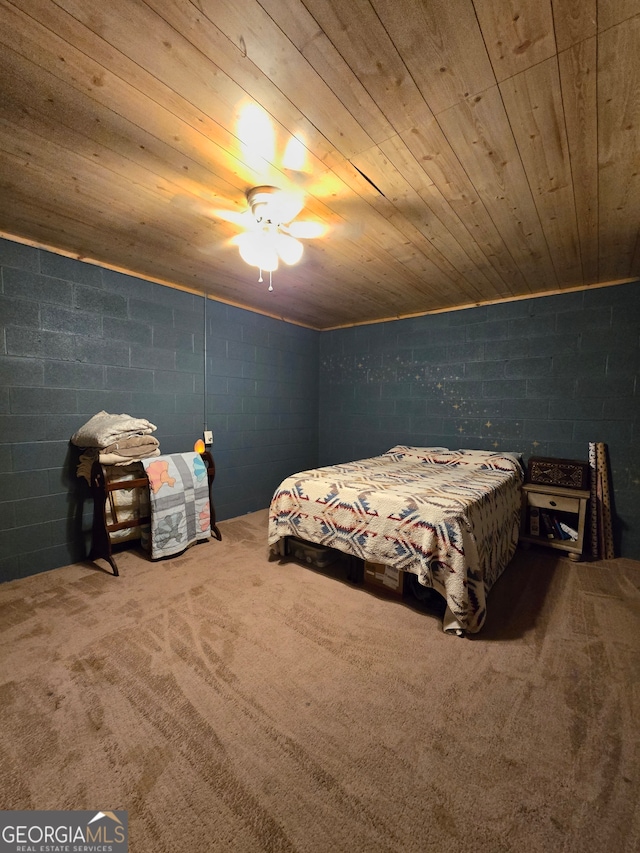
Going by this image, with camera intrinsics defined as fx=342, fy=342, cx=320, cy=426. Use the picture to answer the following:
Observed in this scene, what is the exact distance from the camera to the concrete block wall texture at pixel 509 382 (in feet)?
9.38

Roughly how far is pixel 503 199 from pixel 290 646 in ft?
8.35

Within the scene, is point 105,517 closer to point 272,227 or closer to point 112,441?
point 112,441

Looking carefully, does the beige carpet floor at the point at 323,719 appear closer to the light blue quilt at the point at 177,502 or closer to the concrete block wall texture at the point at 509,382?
the light blue quilt at the point at 177,502

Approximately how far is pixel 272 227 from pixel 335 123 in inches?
26.6

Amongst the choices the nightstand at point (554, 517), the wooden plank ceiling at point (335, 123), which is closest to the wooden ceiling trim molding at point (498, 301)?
the wooden plank ceiling at point (335, 123)

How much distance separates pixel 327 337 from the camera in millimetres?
4625

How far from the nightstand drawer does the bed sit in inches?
6.2

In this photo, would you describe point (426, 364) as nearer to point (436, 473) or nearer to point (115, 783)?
point (436, 473)

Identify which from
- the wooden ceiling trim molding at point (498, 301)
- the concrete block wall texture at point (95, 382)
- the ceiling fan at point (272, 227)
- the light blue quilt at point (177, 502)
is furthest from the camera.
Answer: the wooden ceiling trim molding at point (498, 301)

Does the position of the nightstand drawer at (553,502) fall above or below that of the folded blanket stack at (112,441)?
below

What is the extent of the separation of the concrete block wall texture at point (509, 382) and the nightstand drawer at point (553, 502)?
0.46 m

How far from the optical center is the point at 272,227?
6.31 ft

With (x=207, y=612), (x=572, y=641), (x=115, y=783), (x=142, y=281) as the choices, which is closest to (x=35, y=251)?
(x=142, y=281)

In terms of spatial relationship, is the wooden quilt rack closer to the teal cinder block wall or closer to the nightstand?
the teal cinder block wall
